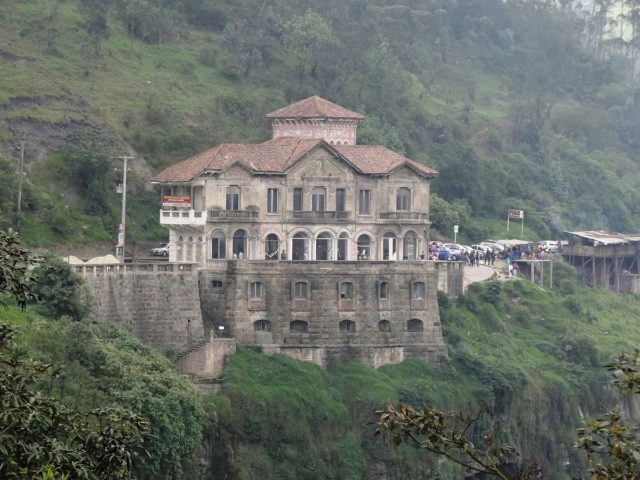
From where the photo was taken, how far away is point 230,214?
93.4 m

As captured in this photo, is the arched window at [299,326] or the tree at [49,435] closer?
the tree at [49,435]

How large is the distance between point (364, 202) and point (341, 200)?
1.38 metres

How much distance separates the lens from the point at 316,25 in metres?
139

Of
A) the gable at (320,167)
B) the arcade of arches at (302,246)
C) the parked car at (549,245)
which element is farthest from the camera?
the parked car at (549,245)

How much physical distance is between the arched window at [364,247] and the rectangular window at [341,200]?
74.6 inches

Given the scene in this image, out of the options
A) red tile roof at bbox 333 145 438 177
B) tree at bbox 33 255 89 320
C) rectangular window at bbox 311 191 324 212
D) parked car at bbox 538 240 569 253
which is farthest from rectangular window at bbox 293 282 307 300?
parked car at bbox 538 240 569 253

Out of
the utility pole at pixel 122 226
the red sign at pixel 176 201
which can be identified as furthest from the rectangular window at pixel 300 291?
the utility pole at pixel 122 226

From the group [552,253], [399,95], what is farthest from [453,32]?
[552,253]

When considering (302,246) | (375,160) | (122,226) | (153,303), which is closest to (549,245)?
(375,160)

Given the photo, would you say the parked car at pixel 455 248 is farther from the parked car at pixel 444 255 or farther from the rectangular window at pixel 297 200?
the rectangular window at pixel 297 200

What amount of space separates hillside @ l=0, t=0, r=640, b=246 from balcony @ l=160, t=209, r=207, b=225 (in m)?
6.01

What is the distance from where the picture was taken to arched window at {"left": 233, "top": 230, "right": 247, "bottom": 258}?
93.6 m

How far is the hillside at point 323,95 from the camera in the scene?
339 ft

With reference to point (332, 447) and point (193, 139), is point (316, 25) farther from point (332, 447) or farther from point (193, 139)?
point (332, 447)
